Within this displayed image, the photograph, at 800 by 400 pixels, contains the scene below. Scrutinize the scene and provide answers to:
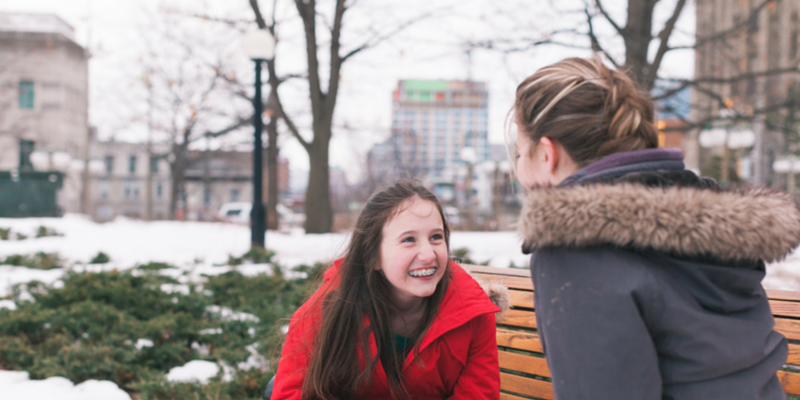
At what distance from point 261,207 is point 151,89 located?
61.8ft

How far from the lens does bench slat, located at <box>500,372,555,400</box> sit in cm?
230

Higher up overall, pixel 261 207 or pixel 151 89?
pixel 151 89

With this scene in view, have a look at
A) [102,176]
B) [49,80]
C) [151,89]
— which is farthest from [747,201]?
[102,176]

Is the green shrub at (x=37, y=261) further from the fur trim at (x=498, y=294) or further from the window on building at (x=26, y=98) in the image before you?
the window on building at (x=26, y=98)

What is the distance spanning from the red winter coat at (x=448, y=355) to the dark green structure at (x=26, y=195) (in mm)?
21621

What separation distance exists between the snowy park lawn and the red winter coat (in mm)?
521

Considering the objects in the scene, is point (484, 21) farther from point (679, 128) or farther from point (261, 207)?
point (261, 207)

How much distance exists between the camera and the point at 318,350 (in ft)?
7.07

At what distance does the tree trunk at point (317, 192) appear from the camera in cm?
1267

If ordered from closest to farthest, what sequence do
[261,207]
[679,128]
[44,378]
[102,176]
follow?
[44,378] < [261,207] < [679,128] < [102,176]

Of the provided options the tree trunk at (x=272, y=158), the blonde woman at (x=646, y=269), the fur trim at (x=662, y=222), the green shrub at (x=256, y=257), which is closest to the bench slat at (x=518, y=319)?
the blonde woman at (x=646, y=269)

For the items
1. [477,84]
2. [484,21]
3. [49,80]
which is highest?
[49,80]

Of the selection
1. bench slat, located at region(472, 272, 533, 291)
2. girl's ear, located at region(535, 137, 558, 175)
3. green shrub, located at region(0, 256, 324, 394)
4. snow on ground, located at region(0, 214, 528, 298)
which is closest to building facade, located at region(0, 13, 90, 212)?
snow on ground, located at region(0, 214, 528, 298)

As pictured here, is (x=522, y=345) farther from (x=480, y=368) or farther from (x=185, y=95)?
(x=185, y=95)
